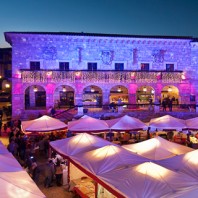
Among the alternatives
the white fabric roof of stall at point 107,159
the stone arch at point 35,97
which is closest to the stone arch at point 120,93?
the stone arch at point 35,97

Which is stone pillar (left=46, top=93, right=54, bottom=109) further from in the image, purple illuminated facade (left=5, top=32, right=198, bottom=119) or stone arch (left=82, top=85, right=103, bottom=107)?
stone arch (left=82, top=85, right=103, bottom=107)

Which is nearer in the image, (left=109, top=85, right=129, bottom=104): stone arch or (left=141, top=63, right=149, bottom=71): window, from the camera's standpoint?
(left=141, top=63, right=149, bottom=71): window

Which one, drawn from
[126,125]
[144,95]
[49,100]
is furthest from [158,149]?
[144,95]

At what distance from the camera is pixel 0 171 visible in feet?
24.9

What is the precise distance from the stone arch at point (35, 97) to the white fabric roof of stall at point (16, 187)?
23.4 metres

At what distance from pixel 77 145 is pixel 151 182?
5.82 meters

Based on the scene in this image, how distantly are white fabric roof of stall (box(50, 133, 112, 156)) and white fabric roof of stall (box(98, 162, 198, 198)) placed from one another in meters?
3.81

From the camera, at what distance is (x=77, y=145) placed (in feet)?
42.0

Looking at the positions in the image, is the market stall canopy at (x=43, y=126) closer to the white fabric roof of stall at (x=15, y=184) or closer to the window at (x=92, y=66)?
the white fabric roof of stall at (x=15, y=184)

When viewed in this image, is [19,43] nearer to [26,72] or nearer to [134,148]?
[26,72]

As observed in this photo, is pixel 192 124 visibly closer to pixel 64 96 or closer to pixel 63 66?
pixel 63 66

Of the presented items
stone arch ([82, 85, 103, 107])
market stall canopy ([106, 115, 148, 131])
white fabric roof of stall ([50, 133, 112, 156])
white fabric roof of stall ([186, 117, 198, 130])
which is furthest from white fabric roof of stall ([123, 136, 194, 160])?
stone arch ([82, 85, 103, 107])

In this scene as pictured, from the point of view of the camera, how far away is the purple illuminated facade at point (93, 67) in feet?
94.4

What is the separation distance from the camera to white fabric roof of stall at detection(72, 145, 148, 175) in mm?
9570
